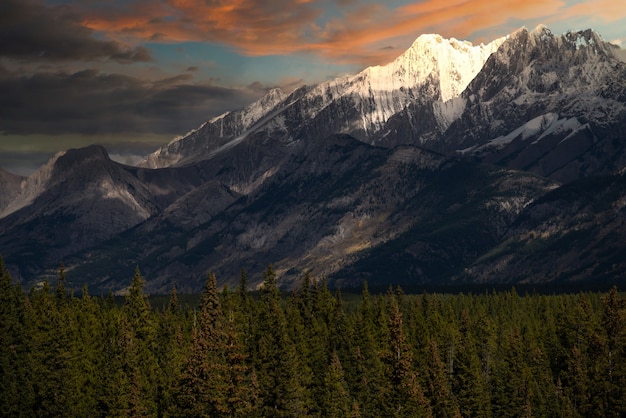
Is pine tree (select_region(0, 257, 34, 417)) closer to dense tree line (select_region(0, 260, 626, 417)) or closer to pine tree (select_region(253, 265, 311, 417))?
dense tree line (select_region(0, 260, 626, 417))

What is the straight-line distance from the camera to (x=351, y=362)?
168 metres

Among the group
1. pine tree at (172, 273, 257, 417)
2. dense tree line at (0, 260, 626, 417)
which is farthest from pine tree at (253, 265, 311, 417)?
pine tree at (172, 273, 257, 417)

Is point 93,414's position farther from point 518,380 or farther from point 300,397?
point 518,380

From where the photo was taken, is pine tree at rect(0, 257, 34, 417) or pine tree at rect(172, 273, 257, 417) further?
pine tree at rect(0, 257, 34, 417)

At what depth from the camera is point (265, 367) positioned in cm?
13950

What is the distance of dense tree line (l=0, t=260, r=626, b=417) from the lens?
123 meters

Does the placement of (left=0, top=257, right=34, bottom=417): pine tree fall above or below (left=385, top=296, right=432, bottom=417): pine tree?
above

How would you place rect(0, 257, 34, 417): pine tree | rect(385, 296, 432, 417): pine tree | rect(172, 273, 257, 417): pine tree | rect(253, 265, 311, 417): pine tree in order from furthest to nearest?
rect(0, 257, 34, 417): pine tree < rect(253, 265, 311, 417): pine tree < rect(385, 296, 432, 417): pine tree < rect(172, 273, 257, 417): pine tree

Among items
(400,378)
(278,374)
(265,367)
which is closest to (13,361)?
(265,367)

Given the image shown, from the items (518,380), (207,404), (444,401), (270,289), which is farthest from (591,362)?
(207,404)

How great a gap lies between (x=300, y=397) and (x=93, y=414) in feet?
96.2

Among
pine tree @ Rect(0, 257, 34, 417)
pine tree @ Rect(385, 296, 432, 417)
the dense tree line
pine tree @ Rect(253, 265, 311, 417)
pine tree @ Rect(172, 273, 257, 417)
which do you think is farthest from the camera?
pine tree @ Rect(0, 257, 34, 417)

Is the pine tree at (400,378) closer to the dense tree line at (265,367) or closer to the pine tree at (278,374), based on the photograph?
the dense tree line at (265,367)

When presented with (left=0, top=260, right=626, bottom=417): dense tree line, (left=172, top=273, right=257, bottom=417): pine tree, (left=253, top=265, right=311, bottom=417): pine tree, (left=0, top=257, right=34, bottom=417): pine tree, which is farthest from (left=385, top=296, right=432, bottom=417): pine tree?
(left=0, top=257, right=34, bottom=417): pine tree
